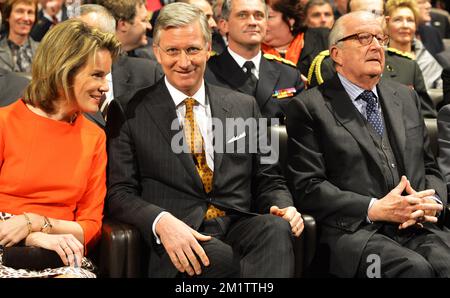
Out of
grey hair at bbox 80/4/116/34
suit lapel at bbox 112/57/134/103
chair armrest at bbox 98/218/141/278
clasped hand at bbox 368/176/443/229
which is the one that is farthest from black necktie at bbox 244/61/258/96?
chair armrest at bbox 98/218/141/278

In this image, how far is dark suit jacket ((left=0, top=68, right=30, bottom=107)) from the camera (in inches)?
125

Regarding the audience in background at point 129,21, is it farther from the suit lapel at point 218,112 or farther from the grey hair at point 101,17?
the suit lapel at point 218,112

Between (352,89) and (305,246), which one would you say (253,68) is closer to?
(352,89)

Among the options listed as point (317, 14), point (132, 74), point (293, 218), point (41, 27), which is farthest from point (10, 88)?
point (317, 14)

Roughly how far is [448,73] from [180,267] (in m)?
2.03

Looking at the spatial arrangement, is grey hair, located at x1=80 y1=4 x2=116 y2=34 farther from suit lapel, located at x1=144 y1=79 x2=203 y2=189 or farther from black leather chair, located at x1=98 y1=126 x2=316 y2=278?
black leather chair, located at x1=98 y1=126 x2=316 y2=278

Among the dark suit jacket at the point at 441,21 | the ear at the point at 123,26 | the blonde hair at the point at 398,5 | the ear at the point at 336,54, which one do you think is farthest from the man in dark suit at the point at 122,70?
the dark suit jacket at the point at 441,21

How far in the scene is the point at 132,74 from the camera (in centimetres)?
398

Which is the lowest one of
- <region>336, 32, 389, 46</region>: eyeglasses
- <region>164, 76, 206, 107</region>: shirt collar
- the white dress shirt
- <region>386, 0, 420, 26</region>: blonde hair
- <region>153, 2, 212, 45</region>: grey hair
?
the white dress shirt

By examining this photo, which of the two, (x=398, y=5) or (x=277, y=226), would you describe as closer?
(x=277, y=226)

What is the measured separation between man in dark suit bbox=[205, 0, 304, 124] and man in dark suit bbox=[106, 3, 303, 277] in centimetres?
85

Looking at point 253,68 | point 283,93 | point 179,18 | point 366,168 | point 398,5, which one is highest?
point 179,18

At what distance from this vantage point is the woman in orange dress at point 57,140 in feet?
8.89

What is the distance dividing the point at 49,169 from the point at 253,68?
1.73m
